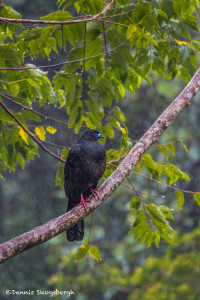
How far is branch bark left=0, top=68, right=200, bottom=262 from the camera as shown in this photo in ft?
7.72

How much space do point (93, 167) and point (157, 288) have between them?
2.75 m

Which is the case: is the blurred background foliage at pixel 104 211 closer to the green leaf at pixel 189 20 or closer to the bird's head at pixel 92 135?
the bird's head at pixel 92 135

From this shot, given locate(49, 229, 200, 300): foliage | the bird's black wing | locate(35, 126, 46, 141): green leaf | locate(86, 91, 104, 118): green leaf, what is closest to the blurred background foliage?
locate(49, 229, 200, 300): foliage

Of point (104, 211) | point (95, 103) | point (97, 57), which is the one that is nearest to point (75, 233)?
point (95, 103)

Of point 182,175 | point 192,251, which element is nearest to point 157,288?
point 192,251

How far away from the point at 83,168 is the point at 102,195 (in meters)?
0.85

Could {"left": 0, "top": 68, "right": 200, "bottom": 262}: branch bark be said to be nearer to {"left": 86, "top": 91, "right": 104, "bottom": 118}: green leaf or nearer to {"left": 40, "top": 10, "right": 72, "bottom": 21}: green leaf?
{"left": 86, "top": 91, "right": 104, "bottom": 118}: green leaf

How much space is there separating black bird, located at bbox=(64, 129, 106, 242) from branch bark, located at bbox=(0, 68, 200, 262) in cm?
57

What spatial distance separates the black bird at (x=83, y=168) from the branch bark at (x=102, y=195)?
57cm

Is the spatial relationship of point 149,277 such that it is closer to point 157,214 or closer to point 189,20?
point 157,214

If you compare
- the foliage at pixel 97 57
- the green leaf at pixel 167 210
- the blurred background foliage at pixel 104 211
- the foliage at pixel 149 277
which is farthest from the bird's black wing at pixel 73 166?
the blurred background foliage at pixel 104 211

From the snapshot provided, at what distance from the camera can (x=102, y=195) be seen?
2783 millimetres

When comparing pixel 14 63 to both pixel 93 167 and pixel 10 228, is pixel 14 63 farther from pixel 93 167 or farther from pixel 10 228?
pixel 10 228

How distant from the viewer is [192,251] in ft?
18.9
